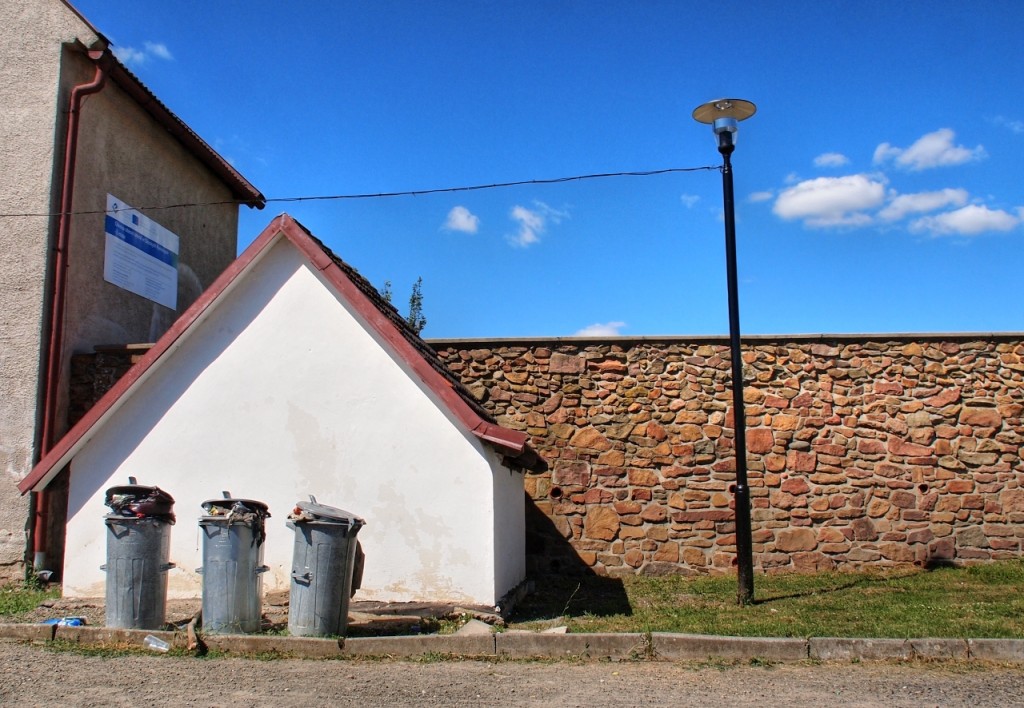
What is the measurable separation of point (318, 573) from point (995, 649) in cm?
513

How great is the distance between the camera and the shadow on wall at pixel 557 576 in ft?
31.0

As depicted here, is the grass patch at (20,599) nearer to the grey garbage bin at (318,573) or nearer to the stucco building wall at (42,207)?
the stucco building wall at (42,207)

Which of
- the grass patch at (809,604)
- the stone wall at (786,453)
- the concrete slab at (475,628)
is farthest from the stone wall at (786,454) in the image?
the concrete slab at (475,628)

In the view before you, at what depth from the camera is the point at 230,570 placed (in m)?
6.72

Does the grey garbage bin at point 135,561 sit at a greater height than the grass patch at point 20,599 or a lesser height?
greater

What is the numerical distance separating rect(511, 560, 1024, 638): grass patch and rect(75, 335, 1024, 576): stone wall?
0.44 meters

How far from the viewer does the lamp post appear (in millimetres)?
8734

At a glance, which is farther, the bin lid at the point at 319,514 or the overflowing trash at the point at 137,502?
the overflowing trash at the point at 137,502

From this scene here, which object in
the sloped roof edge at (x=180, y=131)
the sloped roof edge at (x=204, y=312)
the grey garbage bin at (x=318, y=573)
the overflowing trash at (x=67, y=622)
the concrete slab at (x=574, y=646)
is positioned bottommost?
the concrete slab at (x=574, y=646)

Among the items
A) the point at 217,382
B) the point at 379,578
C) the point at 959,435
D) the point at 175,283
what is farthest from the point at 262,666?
the point at 959,435

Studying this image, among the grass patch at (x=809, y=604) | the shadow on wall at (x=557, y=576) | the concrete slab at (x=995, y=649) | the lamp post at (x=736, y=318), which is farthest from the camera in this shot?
the shadow on wall at (x=557, y=576)

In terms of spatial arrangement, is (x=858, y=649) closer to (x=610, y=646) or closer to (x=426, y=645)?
(x=610, y=646)

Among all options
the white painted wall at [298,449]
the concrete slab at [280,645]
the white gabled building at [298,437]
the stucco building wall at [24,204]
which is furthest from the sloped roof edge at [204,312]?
the concrete slab at [280,645]

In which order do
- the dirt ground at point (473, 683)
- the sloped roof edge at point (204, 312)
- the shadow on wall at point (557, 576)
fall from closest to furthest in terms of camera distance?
the dirt ground at point (473, 683) → the sloped roof edge at point (204, 312) → the shadow on wall at point (557, 576)
